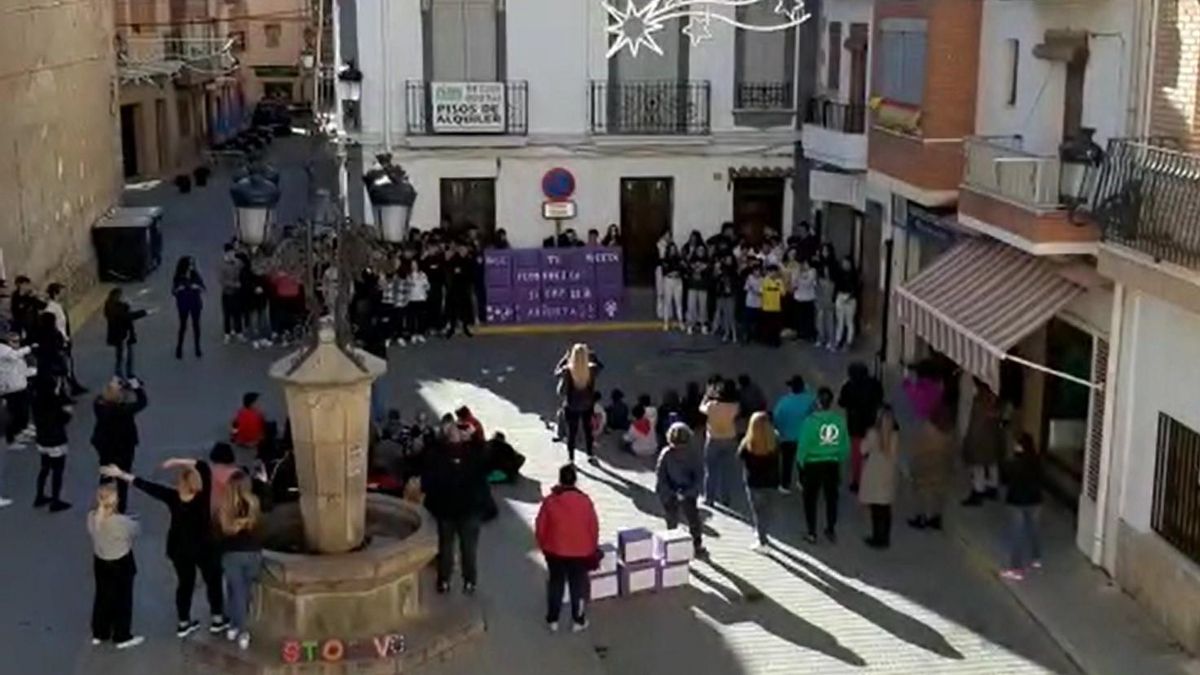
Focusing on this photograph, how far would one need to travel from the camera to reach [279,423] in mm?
20688

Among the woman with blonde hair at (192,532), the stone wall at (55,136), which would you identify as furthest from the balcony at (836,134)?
the woman with blonde hair at (192,532)

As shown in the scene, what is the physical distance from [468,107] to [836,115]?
253 inches

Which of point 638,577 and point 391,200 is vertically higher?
point 391,200

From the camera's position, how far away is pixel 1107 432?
16.2 metres

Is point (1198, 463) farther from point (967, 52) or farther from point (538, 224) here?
point (538, 224)

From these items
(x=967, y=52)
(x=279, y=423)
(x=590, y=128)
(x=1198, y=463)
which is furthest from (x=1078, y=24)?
(x=590, y=128)

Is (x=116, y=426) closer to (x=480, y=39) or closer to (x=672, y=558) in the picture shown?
(x=672, y=558)

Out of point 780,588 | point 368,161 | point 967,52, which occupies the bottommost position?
point 780,588

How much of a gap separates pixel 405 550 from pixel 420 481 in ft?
6.49

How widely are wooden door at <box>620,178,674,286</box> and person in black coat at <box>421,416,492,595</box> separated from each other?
1553 cm

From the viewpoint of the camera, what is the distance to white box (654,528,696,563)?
609 inches

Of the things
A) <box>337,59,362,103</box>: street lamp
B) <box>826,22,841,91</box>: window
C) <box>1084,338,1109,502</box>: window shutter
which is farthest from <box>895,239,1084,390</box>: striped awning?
<box>337,59,362,103</box>: street lamp

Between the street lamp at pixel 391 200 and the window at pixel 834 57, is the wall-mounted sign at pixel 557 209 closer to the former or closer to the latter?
the window at pixel 834 57

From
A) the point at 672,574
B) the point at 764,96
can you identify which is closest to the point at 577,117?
the point at 764,96
